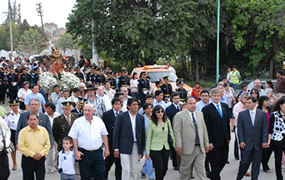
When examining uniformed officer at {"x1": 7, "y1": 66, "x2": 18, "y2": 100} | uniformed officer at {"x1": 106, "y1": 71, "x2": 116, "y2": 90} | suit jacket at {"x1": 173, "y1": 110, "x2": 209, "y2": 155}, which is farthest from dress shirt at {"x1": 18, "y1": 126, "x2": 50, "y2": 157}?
uniformed officer at {"x1": 7, "y1": 66, "x2": 18, "y2": 100}

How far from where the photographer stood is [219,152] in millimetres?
7238

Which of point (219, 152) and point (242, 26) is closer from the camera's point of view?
point (219, 152)

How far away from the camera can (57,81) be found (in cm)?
1228

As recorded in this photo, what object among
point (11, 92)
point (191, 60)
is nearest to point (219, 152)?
point (11, 92)

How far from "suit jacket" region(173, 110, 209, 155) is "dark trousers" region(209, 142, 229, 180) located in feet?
1.42

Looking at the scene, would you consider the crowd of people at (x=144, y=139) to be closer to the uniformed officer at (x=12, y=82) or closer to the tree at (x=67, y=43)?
the uniformed officer at (x=12, y=82)

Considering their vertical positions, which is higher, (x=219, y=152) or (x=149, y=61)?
(x=149, y=61)

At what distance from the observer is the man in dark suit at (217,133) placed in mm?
7168

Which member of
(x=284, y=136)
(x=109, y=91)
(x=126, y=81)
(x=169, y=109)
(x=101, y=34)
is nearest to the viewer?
(x=284, y=136)

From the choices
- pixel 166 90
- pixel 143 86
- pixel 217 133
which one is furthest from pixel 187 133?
pixel 143 86

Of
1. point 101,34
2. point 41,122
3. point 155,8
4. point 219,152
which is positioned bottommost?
point 219,152

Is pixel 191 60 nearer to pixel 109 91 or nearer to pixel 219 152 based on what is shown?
pixel 109 91

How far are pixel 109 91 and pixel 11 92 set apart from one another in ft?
30.6

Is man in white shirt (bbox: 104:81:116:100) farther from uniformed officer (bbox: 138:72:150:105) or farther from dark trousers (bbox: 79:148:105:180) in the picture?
dark trousers (bbox: 79:148:105:180)
